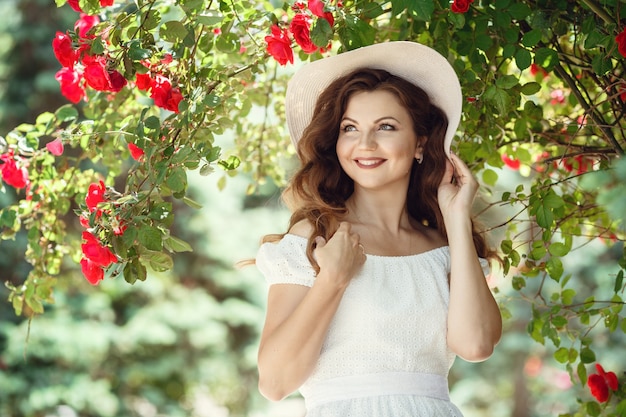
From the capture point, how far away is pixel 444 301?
8.14ft

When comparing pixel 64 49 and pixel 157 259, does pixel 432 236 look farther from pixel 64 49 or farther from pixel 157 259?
pixel 64 49

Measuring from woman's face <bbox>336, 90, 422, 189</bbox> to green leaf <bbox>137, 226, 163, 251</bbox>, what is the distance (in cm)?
61

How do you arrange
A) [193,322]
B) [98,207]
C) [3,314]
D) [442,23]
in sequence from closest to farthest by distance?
[98,207]
[442,23]
[3,314]
[193,322]

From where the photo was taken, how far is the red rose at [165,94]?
2418 mm

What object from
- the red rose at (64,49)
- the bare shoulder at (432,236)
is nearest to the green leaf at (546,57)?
the bare shoulder at (432,236)

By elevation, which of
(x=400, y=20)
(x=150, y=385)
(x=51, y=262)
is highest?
(x=400, y=20)

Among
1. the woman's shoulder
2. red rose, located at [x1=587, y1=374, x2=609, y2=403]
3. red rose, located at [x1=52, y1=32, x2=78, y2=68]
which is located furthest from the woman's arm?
red rose, located at [x1=587, y1=374, x2=609, y2=403]

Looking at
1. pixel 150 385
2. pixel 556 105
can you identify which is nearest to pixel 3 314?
pixel 150 385

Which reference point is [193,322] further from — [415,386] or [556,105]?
[415,386]

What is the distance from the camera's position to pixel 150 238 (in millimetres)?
2141

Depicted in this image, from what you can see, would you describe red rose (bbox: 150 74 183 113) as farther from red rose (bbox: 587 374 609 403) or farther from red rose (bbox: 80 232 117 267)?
red rose (bbox: 587 374 609 403)

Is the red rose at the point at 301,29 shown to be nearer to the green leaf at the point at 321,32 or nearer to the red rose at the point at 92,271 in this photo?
the green leaf at the point at 321,32

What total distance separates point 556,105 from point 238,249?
5.14 metres

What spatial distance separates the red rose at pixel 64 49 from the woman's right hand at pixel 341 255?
0.77 metres
